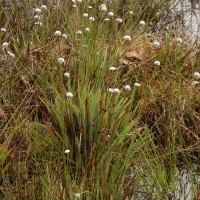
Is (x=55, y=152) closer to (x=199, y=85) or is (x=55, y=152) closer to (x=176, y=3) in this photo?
(x=199, y=85)

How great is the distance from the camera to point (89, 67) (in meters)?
3.32

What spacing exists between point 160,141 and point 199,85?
676 mm

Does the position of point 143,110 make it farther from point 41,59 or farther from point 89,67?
point 41,59

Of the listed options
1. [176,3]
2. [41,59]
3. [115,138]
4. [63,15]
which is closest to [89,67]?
[41,59]

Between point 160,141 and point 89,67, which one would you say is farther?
point 89,67

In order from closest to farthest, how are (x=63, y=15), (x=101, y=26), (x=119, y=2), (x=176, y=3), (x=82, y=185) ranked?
(x=82, y=185) → (x=101, y=26) → (x=63, y=15) → (x=119, y=2) → (x=176, y=3)

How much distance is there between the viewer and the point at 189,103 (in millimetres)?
3168

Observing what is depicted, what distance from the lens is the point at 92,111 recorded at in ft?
9.06

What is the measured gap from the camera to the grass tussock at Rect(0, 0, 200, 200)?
252cm

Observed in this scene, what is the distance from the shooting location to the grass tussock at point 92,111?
8.26 ft

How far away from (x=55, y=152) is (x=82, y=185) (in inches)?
15.7

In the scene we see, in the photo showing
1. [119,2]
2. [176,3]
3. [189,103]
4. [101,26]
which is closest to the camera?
[189,103]

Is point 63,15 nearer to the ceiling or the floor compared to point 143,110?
nearer to the ceiling

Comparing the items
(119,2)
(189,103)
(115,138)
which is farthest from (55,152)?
(119,2)
